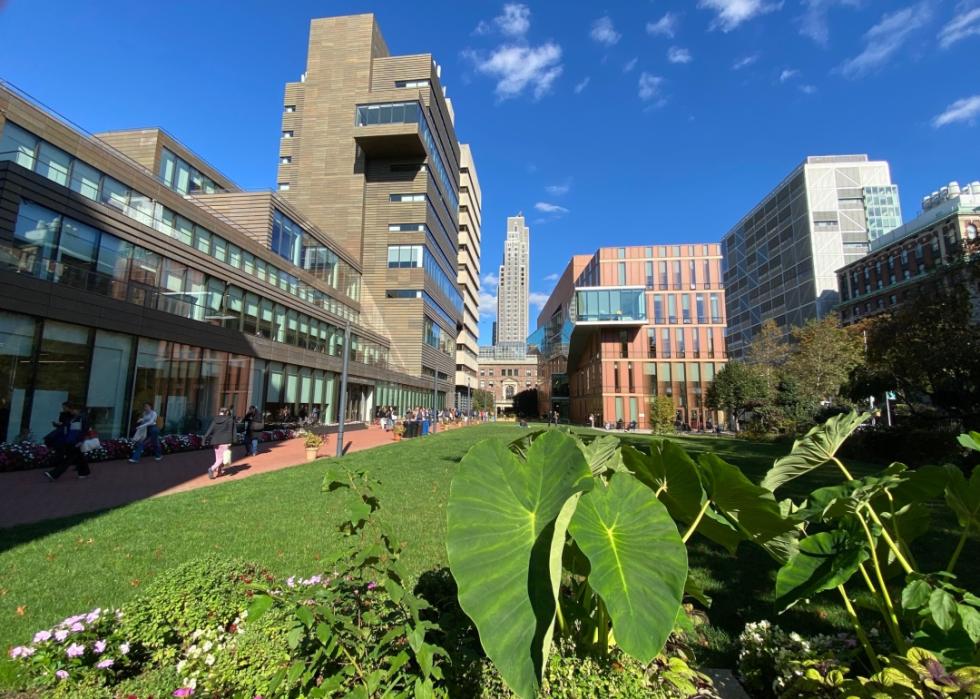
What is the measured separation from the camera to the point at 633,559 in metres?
1.40

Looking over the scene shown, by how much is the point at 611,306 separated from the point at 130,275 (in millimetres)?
45664

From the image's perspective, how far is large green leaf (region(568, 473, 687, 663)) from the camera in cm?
121

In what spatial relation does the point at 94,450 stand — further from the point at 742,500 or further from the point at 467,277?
the point at 467,277

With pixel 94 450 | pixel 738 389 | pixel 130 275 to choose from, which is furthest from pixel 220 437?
pixel 738 389

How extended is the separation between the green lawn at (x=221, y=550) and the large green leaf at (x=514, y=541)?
109 centimetres

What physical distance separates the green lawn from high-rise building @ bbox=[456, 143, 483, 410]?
53.7 metres

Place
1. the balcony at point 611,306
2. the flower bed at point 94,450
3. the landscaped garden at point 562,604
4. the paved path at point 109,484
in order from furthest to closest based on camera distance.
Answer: the balcony at point 611,306
the flower bed at point 94,450
the paved path at point 109,484
the landscaped garden at point 562,604

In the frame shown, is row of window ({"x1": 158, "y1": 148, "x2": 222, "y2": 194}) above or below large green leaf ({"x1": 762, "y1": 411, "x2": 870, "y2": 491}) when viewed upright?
above

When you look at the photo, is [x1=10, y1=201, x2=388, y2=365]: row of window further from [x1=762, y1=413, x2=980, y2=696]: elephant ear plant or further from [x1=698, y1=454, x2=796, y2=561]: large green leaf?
[x1=762, y1=413, x2=980, y2=696]: elephant ear plant

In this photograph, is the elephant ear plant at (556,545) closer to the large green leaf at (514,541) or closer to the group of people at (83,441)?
the large green leaf at (514,541)

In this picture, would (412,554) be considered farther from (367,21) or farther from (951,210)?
(951,210)

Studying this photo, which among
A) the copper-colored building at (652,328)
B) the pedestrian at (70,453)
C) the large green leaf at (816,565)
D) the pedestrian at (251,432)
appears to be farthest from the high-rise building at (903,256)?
the pedestrian at (70,453)

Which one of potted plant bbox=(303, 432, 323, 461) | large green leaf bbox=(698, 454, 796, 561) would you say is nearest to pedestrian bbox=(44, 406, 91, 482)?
potted plant bbox=(303, 432, 323, 461)

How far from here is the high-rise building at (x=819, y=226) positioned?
7019cm
